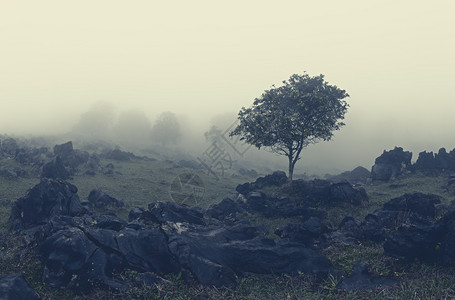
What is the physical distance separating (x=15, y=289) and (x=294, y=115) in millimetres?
35996

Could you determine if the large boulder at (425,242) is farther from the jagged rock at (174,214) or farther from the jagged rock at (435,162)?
the jagged rock at (435,162)

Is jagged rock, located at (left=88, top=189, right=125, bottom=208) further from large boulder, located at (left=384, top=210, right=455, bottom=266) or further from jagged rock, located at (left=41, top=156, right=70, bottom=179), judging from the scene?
large boulder, located at (left=384, top=210, right=455, bottom=266)

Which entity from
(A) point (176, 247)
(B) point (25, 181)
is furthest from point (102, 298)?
(B) point (25, 181)

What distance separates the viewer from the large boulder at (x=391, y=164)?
5656 cm

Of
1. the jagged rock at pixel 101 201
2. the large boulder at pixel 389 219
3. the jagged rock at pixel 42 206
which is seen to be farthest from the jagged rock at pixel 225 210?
the jagged rock at pixel 42 206

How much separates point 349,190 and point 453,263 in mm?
21905

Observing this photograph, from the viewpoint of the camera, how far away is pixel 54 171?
5116 centimetres

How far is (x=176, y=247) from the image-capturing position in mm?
17672

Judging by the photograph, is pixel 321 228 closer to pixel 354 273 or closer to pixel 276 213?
pixel 354 273

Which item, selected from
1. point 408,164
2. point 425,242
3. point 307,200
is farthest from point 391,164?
point 425,242

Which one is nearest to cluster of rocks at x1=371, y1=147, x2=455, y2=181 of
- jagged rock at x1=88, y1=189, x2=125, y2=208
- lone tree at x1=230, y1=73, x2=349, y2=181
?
lone tree at x1=230, y1=73, x2=349, y2=181

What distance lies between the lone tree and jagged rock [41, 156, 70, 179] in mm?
31435

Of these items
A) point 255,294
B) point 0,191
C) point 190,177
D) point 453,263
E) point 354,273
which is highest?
point 453,263

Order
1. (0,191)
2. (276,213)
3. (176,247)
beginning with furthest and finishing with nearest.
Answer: (0,191)
(276,213)
(176,247)
